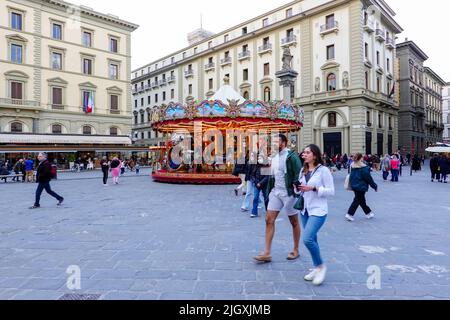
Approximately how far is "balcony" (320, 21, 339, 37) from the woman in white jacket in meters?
29.5

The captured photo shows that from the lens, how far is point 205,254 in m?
4.47

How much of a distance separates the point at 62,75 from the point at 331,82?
2595cm

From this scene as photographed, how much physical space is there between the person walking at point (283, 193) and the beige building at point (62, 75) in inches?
1079

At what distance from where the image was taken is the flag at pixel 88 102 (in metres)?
32.2

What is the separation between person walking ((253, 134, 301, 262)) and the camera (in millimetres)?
4020

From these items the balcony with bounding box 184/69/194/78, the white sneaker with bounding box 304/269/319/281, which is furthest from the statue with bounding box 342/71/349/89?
the white sneaker with bounding box 304/269/319/281

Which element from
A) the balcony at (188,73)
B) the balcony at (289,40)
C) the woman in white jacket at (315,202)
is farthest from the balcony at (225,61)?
the woman in white jacket at (315,202)

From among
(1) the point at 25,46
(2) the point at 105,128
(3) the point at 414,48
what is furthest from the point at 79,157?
(3) the point at 414,48

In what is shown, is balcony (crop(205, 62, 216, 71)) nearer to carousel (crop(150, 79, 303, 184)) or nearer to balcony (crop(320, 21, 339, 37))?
balcony (crop(320, 21, 339, 37))

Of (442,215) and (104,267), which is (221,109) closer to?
(442,215)

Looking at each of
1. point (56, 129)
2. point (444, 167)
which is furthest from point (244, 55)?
point (444, 167)

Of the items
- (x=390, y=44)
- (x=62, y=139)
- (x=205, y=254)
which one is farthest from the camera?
(x=390, y=44)

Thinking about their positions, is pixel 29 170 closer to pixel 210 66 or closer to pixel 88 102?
pixel 88 102

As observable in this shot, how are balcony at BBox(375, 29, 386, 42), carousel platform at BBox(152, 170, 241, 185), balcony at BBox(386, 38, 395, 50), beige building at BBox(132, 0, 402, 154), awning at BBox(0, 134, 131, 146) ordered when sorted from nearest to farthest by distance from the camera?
carousel platform at BBox(152, 170, 241, 185) < awning at BBox(0, 134, 131, 146) < beige building at BBox(132, 0, 402, 154) < balcony at BBox(375, 29, 386, 42) < balcony at BBox(386, 38, 395, 50)
